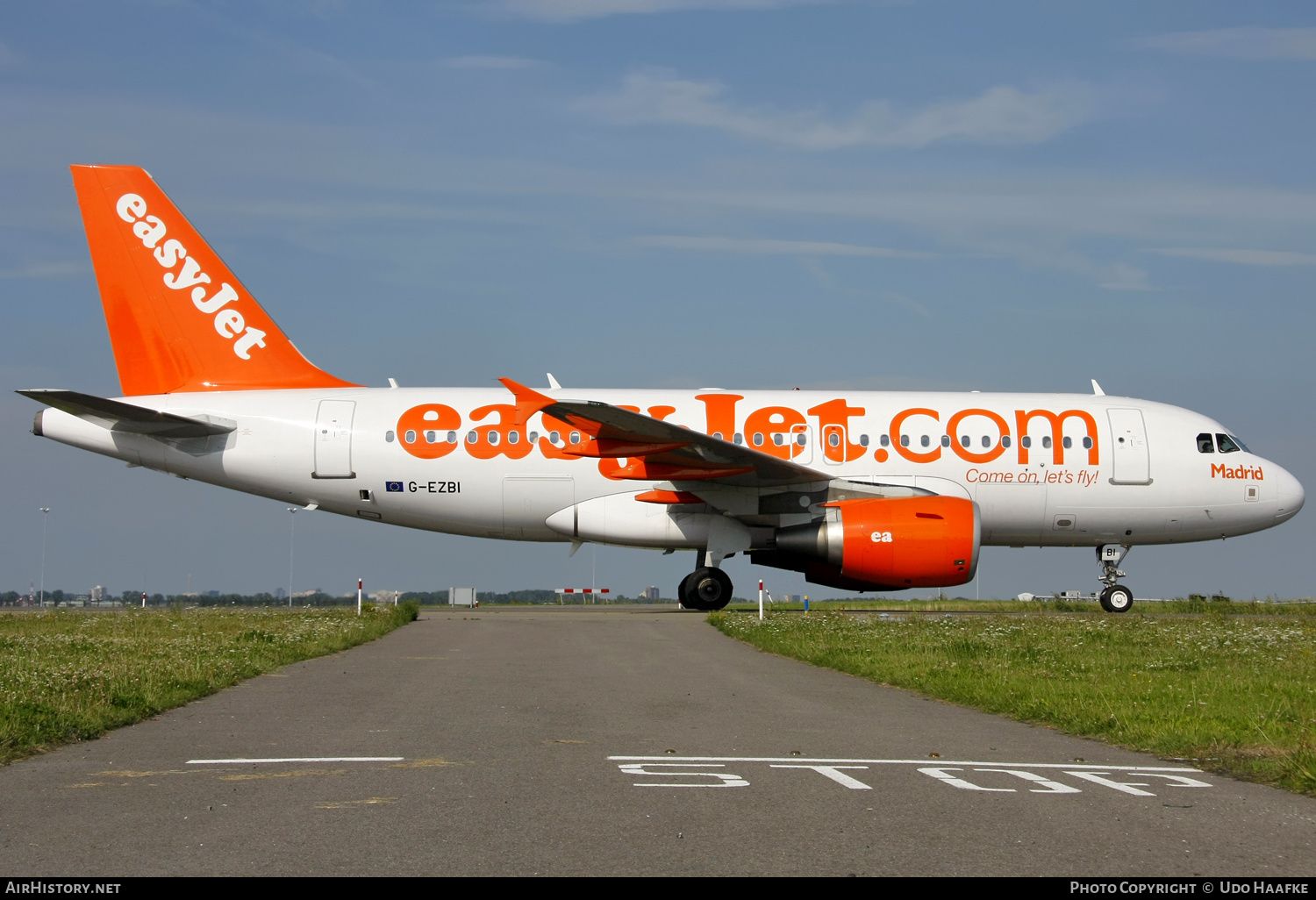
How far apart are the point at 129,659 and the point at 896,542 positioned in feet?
41.7

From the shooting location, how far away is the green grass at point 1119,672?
7996 mm

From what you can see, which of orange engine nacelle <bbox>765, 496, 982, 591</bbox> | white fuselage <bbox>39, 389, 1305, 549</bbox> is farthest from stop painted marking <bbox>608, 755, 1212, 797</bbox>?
white fuselage <bbox>39, 389, 1305, 549</bbox>

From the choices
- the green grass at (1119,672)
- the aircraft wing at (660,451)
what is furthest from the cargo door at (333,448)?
the green grass at (1119,672)

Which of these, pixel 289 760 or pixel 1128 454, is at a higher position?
pixel 1128 454

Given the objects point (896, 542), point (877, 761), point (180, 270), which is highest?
point (180, 270)

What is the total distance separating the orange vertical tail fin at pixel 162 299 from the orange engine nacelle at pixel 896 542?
1061 cm

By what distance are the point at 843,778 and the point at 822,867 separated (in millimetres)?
2059

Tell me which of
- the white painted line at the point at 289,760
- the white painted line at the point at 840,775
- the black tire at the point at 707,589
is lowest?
the white painted line at the point at 840,775

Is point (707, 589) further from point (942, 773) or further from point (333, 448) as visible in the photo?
point (942, 773)

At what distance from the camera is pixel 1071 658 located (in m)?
13.5

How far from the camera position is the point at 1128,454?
24344mm

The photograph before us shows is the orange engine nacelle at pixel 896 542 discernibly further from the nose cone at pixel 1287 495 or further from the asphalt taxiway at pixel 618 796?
the asphalt taxiway at pixel 618 796

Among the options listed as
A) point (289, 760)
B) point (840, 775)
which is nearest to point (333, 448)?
point (289, 760)

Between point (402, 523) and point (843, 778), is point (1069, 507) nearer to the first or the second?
point (402, 523)
